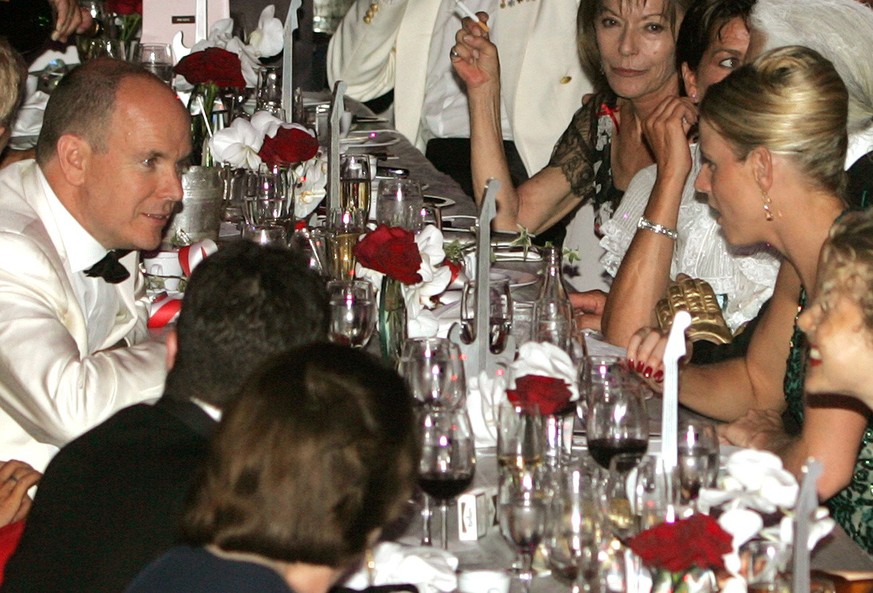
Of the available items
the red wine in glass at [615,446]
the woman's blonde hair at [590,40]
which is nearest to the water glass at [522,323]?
the red wine in glass at [615,446]

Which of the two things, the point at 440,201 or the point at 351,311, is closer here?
the point at 351,311

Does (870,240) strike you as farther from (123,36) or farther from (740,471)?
(123,36)

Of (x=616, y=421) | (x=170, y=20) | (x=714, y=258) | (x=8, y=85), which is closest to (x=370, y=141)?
(x=170, y=20)

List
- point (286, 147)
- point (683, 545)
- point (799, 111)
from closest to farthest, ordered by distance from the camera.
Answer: point (683, 545), point (799, 111), point (286, 147)

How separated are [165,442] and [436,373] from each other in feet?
1.73

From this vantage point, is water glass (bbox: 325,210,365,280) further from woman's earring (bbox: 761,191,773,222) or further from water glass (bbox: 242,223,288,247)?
woman's earring (bbox: 761,191,773,222)

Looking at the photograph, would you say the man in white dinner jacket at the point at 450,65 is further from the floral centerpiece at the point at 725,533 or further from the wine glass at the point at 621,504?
the floral centerpiece at the point at 725,533

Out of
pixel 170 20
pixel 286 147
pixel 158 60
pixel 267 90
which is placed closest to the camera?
pixel 286 147

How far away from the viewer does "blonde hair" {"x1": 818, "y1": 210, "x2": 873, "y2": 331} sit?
165 centimetres

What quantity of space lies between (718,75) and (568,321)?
1.13 m

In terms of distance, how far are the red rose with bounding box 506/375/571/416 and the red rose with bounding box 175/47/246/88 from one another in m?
1.87

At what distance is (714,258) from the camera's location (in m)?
3.10

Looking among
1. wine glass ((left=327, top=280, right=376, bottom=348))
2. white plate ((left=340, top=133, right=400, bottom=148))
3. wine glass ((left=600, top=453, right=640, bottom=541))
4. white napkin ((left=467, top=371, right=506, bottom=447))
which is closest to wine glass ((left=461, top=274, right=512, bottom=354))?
wine glass ((left=327, top=280, right=376, bottom=348))

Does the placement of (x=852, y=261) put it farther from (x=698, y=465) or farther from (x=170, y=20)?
(x=170, y=20)
